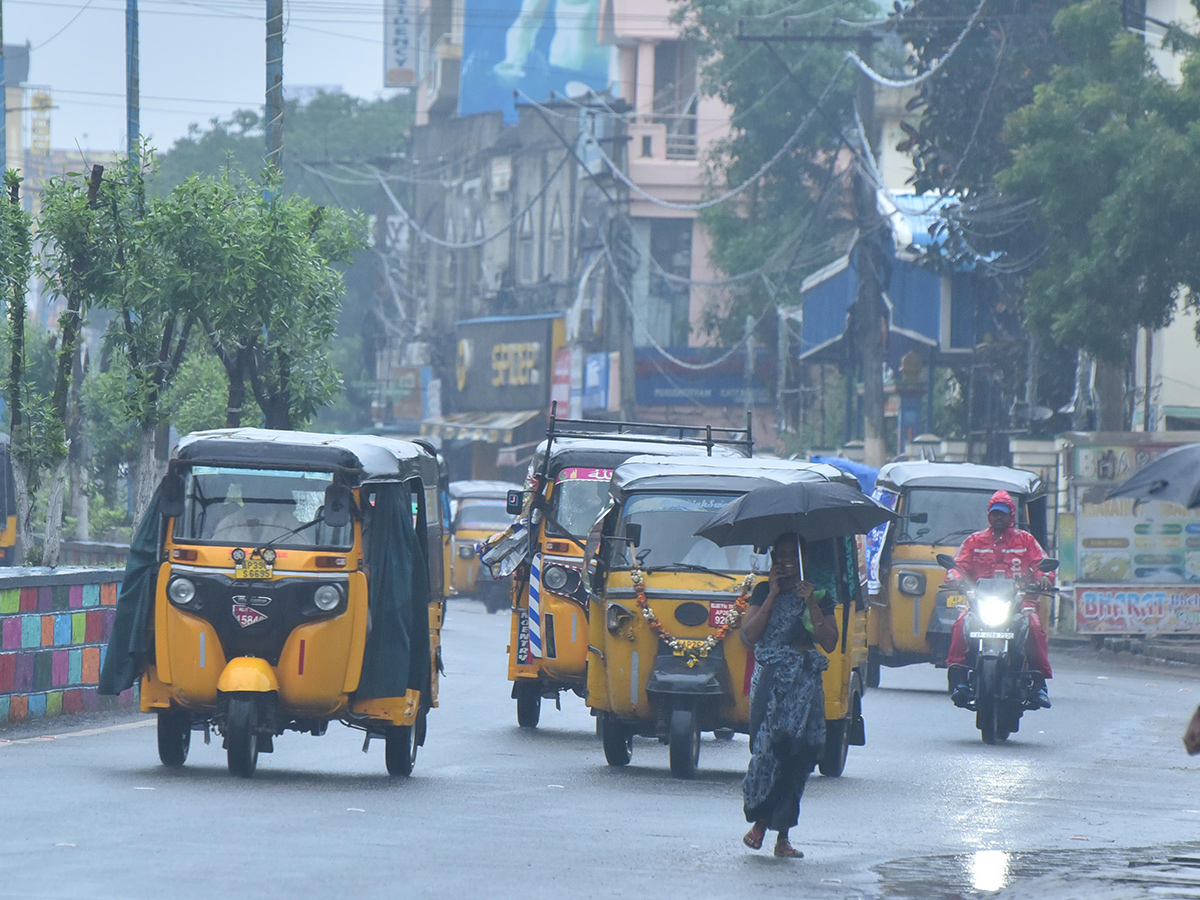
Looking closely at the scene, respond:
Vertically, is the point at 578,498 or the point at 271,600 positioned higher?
the point at 578,498

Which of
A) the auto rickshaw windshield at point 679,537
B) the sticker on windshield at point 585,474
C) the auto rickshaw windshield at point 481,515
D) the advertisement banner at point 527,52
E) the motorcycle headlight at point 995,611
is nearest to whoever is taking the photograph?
the auto rickshaw windshield at point 679,537

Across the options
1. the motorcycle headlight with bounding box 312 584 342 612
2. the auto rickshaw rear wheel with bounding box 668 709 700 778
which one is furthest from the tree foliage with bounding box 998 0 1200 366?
the motorcycle headlight with bounding box 312 584 342 612

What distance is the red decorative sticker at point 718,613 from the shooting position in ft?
45.2

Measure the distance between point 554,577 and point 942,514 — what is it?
7447 mm

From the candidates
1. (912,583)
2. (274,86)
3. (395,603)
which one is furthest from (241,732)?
(274,86)

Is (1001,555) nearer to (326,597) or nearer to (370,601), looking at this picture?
(370,601)

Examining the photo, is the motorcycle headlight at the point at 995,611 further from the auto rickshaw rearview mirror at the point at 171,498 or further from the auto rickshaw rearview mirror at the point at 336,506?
the auto rickshaw rearview mirror at the point at 171,498

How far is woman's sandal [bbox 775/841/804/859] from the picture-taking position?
1020 cm

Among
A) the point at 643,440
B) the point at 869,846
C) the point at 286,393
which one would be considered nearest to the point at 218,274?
the point at 286,393

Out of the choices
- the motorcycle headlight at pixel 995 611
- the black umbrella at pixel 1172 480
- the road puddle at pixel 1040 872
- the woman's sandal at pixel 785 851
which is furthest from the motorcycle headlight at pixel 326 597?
the motorcycle headlight at pixel 995 611

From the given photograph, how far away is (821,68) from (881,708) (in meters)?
38.7

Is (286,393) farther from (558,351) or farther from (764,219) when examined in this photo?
(558,351)

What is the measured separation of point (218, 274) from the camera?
69.1 feet

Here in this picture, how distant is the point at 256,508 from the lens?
13.2 metres
